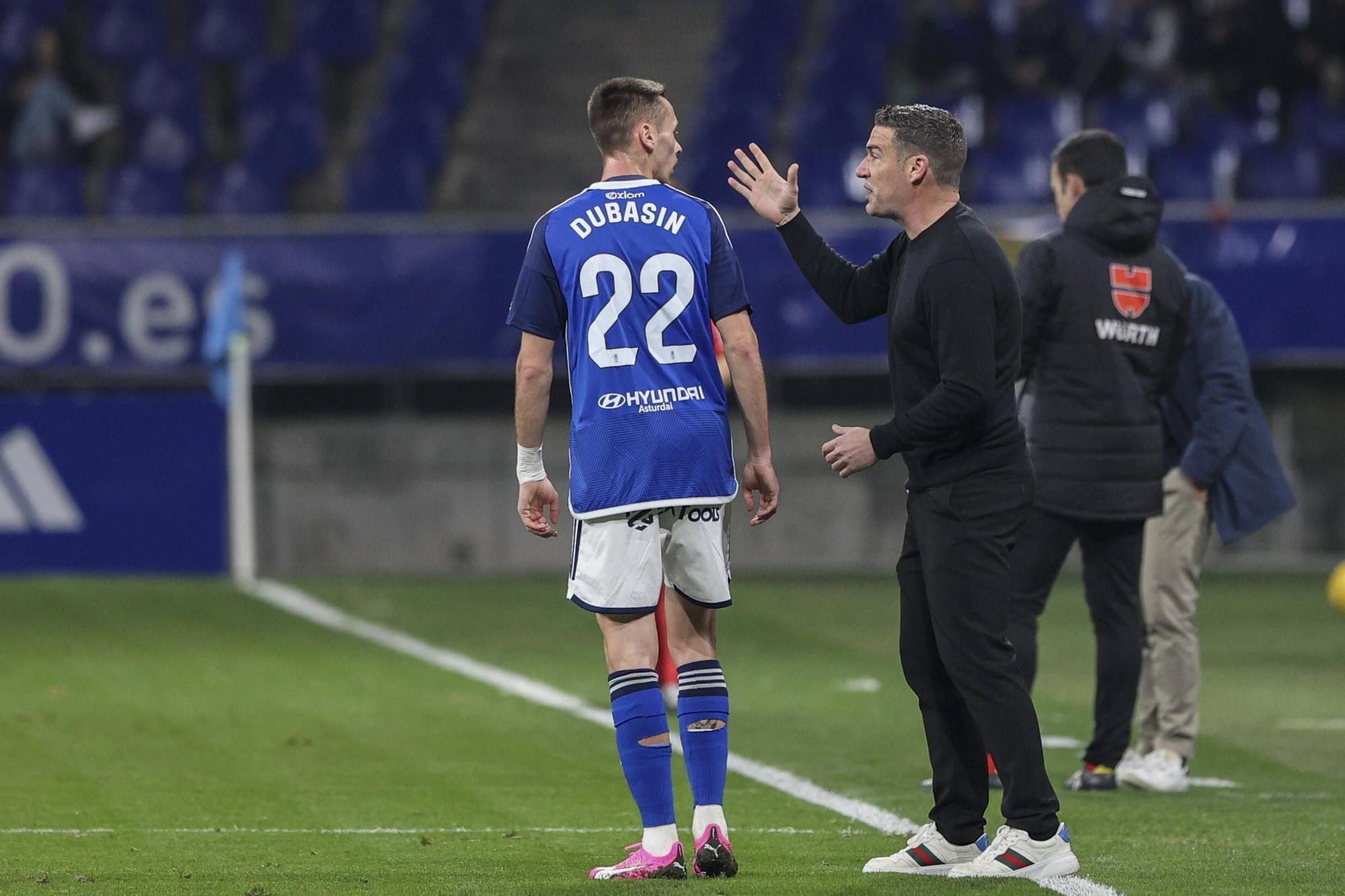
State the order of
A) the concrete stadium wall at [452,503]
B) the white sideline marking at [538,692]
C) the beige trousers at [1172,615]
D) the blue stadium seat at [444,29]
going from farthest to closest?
the blue stadium seat at [444,29], the concrete stadium wall at [452,503], the beige trousers at [1172,615], the white sideline marking at [538,692]

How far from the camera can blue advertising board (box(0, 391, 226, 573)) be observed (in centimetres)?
1633

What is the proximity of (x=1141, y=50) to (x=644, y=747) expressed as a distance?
15.2 m

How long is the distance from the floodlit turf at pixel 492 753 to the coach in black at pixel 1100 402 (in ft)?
1.75

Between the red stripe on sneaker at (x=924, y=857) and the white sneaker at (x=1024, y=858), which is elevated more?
the white sneaker at (x=1024, y=858)

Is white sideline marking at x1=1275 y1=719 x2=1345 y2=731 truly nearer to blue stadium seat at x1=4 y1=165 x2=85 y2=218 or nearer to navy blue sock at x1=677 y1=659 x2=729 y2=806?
navy blue sock at x1=677 y1=659 x2=729 y2=806

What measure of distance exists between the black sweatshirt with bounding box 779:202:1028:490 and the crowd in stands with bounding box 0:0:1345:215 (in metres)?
12.5

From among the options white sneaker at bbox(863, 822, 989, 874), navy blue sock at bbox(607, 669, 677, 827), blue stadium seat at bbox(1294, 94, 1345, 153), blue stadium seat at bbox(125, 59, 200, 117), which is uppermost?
blue stadium seat at bbox(125, 59, 200, 117)

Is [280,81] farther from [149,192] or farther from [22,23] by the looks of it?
[22,23]

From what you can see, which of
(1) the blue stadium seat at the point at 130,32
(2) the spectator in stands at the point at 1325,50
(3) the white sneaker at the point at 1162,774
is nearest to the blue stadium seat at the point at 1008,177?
(2) the spectator in stands at the point at 1325,50

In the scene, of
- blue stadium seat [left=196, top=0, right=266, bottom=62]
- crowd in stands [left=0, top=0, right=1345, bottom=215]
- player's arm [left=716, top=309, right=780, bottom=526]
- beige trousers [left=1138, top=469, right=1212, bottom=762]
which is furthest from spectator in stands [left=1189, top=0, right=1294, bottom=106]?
player's arm [left=716, top=309, right=780, bottom=526]

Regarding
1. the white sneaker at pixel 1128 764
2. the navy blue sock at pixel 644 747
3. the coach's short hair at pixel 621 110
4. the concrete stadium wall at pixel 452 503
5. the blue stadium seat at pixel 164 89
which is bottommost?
the concrete stadium wall at pixel 452 503

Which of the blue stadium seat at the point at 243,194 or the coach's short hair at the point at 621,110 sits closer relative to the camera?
the coach's short hair at the point at 621,110

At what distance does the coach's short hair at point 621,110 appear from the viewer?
5816 millimetres

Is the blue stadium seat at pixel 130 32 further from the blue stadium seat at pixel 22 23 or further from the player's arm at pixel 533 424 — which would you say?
the player's arm at pixel 533 424
